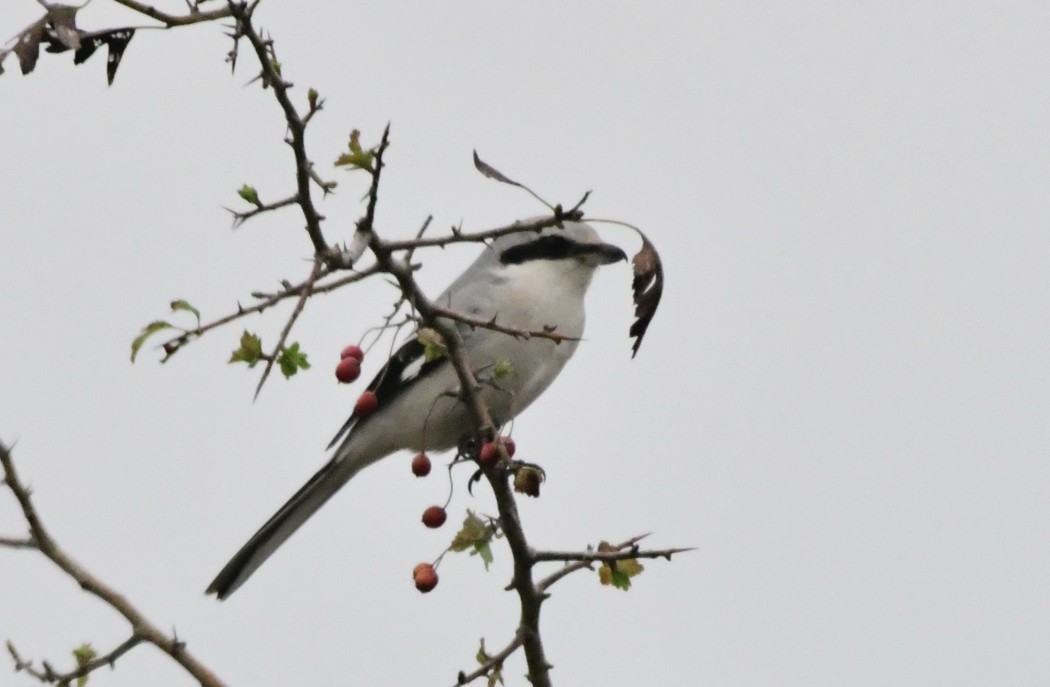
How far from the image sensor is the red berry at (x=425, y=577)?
3.84 metres

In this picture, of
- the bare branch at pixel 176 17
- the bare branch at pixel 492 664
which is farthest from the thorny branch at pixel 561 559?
the bare branch at pixel 176 17

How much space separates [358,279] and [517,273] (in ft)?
9.78

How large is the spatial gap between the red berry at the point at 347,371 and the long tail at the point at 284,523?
2.16m

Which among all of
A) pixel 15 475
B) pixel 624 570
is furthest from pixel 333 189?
pixel 624 570

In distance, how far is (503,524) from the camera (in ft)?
11.7

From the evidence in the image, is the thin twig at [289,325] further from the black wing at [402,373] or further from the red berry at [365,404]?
the black wing at [402,373]

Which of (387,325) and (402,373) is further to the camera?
(402,373)

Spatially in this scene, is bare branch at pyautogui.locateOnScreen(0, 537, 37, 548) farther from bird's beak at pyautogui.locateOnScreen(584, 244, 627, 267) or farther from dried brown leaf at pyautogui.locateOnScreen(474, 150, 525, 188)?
bird's beak at pyautogui.locateOnScreen(584, 244, 627, 267)

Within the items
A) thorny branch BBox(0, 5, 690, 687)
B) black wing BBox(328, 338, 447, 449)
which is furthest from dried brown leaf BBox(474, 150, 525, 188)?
black wing BBox(328, 338, 447, 449)

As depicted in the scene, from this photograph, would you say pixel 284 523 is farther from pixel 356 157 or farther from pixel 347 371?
pixel 356 157

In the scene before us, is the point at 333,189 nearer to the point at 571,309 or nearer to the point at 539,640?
the point at 539,640

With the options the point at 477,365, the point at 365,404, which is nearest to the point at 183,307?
the point at 365,404

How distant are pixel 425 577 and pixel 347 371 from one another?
0.71 m

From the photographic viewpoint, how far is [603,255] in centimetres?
587
